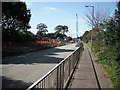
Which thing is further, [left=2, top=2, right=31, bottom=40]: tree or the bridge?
[left=2, top=2, right=31, bottom=40]: tree

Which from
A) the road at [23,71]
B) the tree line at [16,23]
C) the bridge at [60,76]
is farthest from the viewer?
the tree line at [16,23]

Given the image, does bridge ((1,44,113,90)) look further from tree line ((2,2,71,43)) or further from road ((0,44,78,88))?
tree line ((2,2,71,43))

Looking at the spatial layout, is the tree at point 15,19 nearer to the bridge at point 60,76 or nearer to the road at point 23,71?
the road at point 23,71

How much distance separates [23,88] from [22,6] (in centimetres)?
A: 5695

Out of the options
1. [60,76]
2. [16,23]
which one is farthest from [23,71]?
[16,23]

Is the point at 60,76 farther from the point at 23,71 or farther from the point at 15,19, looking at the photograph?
the point at 15,19

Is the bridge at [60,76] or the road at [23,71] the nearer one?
the bridge at [60,76]

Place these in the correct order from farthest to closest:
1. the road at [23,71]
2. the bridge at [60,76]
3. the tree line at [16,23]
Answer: the tree line at [16,23] < the road at [23,71] < the bridge at [60,76]

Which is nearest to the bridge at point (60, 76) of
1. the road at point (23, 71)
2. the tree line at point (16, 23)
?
the road at point (23, 71)

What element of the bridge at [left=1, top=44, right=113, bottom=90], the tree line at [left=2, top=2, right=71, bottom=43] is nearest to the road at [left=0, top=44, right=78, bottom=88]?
the bridge at [left=1, top=44, right=113, bottom=90]

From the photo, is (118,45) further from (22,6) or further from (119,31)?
(22,6)

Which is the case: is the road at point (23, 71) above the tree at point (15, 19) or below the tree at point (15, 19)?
below

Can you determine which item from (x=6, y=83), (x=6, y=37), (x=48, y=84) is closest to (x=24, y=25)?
(x=6, y=37)

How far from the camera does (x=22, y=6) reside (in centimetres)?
6781
